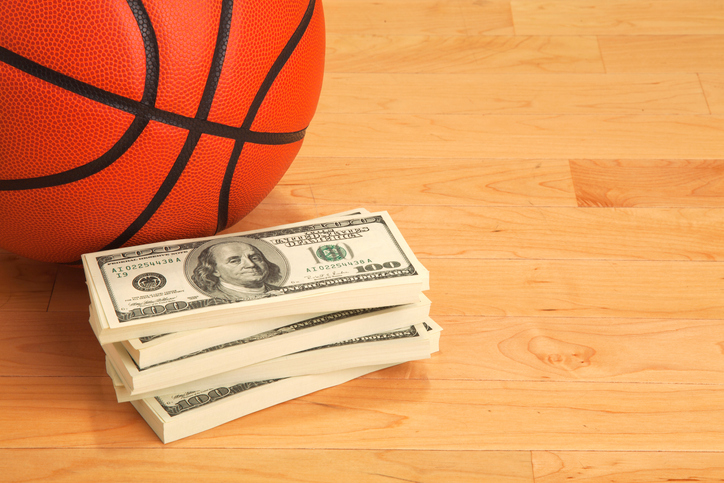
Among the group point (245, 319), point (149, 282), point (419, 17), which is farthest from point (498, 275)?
point (419, 17)

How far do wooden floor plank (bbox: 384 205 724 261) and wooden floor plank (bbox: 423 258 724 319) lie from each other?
2cm

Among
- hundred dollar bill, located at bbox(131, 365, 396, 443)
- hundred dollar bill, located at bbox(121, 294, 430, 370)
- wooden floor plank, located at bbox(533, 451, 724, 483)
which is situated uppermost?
hundred dollar bill, located at bbox(121, 294, 430, 370)

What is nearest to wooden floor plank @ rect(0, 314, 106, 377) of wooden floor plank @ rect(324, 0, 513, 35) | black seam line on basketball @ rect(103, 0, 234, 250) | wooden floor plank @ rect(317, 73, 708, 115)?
black seam line on basketball @ rect(103, 0, 234, 250)

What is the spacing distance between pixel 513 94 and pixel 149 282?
3.63 ft

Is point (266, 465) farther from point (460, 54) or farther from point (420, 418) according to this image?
point (460, 54)

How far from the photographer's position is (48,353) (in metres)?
1.27

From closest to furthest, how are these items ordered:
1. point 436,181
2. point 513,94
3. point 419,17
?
point 436,181, point 513,94, point 419,17

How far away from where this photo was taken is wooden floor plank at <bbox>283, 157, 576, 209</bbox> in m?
1.62

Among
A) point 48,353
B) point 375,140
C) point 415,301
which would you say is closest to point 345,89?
point 375,140

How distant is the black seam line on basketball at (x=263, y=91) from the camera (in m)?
1.16

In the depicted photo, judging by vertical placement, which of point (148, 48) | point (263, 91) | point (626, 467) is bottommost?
point (626, 467)

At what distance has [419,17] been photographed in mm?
2221

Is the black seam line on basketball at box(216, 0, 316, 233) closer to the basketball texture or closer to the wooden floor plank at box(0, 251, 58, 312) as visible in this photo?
the basketball texture

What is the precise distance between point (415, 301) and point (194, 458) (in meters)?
0.39
